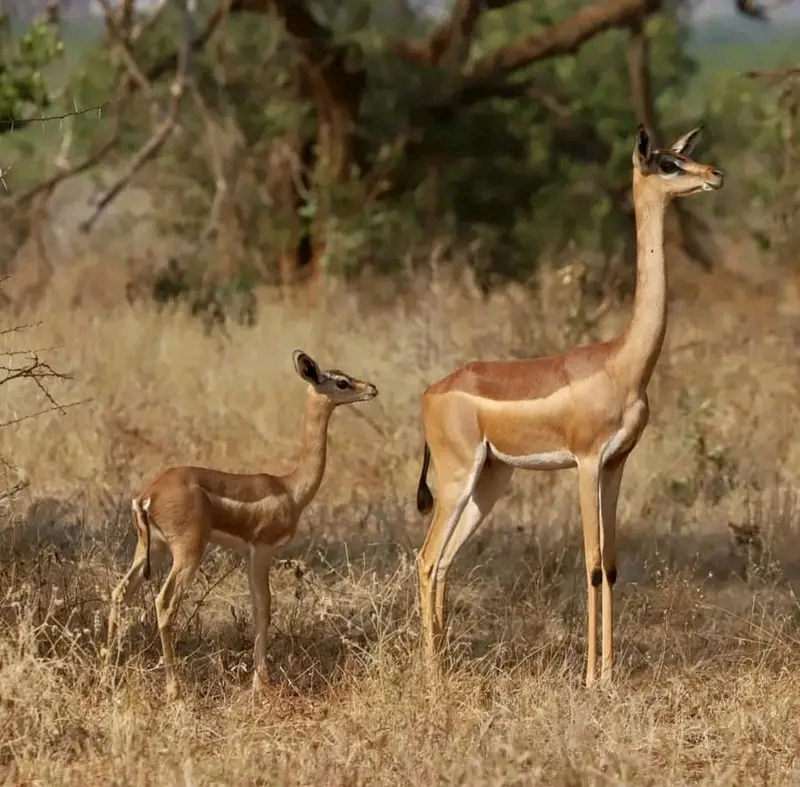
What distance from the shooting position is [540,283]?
508 inches

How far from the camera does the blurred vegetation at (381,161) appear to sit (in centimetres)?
1455

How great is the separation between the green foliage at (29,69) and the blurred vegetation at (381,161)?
325 cm

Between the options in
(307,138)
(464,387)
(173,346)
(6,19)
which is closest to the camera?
(464,387)

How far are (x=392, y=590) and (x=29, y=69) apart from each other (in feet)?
17.1

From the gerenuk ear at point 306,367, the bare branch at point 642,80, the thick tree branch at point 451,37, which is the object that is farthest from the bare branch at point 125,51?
the gerenuk ear at point 306,367

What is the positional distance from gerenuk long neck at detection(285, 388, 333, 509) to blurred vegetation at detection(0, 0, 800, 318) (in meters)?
7.00

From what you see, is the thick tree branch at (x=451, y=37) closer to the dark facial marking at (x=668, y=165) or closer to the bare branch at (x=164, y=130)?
the bare branch at (x=164, y=130)

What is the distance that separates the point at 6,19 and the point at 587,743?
262 inches

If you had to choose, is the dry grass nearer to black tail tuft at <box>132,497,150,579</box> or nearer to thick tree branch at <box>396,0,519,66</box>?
black tail tuft at <box>132,497,150,579</box>

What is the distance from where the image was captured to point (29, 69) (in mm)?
10281

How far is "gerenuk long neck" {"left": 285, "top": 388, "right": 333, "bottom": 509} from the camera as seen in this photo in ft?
19.1

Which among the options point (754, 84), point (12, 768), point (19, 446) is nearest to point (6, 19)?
point (19, 446)

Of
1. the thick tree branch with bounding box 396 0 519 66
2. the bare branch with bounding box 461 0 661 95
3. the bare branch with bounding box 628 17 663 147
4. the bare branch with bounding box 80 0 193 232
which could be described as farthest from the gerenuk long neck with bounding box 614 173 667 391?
the bare branch with bounding box 628 17 663 147

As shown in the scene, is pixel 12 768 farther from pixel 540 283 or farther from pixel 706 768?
pixel 540 283
